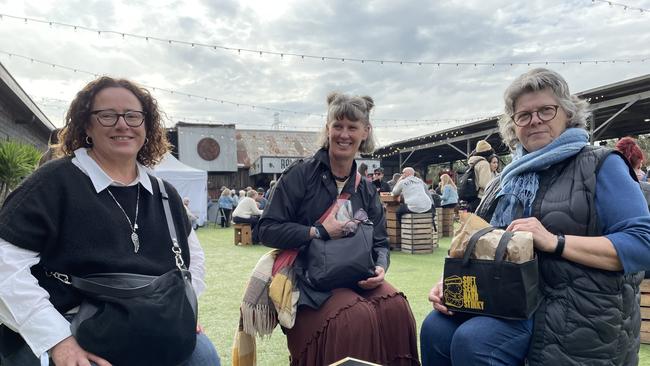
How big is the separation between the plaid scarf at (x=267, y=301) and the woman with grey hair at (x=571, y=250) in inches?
32.9

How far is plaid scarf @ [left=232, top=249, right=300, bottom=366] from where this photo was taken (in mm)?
2059

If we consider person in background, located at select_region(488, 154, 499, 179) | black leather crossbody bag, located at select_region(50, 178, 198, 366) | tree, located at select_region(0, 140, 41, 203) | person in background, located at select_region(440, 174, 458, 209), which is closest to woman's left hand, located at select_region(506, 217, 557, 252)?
black leather crossbody bag, located at select_region(50, 178, 198, 366)

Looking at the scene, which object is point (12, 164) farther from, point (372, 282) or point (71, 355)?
point (372, 282)

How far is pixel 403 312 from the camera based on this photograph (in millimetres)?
2160

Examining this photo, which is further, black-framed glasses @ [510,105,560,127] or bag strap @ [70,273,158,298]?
black-framed glasses @ [510,105,560,127]

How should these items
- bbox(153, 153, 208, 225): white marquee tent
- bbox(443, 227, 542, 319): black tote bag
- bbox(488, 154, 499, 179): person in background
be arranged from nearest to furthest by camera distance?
bbox(443, 227, 542, 319): black tote bag < bbox(488, 154, 499, 179): person in background < bbox(153, 153, 208, 225): white marquee tent

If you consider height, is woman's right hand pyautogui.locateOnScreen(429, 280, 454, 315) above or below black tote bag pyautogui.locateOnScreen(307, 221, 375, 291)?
below

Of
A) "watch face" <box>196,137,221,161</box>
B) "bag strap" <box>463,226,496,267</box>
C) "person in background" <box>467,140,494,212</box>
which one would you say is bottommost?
"bag strap" <box>463,226,496,267</box>

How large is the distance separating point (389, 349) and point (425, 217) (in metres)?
5.75

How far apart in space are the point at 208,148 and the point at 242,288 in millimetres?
16221

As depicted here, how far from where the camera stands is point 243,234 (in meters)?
9.75

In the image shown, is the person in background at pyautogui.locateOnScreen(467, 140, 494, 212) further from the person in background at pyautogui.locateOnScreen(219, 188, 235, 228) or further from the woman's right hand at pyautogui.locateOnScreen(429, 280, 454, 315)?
the person in background at pyautogui.locateOnScreen(219, 188, 235, 228)

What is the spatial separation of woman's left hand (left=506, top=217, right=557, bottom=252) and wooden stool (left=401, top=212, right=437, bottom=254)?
610 centimetres

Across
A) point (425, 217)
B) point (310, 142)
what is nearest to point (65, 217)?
point (425, 217)
